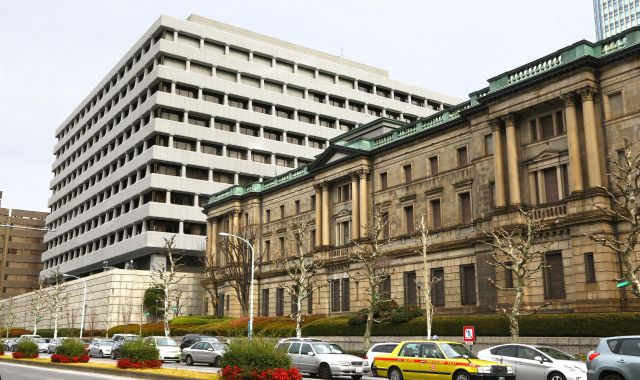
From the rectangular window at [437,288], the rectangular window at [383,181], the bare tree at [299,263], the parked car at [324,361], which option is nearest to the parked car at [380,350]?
the parked car at [324,361]

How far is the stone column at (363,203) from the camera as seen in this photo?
50.9 meters

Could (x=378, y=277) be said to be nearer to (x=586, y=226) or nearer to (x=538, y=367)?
(x=586, y=226)

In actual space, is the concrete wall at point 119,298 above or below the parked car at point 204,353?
above

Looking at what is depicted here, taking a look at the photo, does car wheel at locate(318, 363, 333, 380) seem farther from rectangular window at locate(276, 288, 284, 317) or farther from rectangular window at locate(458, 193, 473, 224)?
rectangular window at locate(276, 288, 284, 317)

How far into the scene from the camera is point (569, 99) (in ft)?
117

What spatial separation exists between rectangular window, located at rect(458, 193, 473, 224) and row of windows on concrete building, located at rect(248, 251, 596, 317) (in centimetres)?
333

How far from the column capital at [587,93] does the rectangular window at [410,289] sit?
17.8m

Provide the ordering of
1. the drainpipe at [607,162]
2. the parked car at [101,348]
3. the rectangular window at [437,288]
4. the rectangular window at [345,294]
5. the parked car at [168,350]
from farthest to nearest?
the rectangular window at [345,294] < the parked car at [101,348] < the rectangular window at [437,288] < the parked car at [168,350] < the drainpipe at [607,162]

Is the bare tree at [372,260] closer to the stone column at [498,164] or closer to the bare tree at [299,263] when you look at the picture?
the bare tree at [299,263]

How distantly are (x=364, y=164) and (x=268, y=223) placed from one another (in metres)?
17.7

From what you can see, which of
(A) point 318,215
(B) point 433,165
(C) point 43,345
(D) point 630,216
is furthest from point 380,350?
(C) point 43,345

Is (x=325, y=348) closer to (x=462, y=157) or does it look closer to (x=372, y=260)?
(x=372, y=260)

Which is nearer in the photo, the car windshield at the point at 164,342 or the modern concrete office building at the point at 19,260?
the car windshield at the point at 164,342

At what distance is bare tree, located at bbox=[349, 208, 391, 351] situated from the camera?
4063 centimetres
